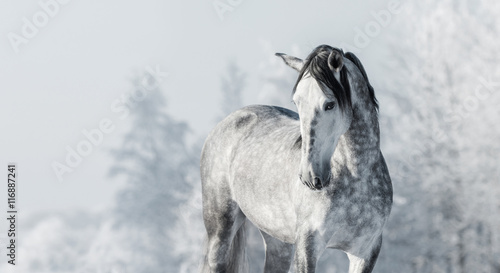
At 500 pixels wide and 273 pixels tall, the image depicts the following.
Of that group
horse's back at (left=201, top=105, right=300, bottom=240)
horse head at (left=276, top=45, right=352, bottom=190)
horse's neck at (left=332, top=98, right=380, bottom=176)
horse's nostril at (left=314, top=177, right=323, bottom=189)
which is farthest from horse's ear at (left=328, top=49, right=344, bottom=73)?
horse's back at (left=201, top=105, right=300, bottom=240)

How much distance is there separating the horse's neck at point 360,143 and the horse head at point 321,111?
0.71ft

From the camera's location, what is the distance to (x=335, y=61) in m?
4.25

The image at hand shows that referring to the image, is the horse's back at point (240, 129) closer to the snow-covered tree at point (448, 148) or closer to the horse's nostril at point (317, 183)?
the horse's nostril at point (317, 183)

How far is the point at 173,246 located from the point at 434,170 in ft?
23.7

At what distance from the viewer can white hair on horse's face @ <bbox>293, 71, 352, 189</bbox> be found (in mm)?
4188

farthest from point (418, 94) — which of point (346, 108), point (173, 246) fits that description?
point (346, 108)

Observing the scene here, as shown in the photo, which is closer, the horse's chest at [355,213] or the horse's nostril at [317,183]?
the horse's nostril at [317,183]

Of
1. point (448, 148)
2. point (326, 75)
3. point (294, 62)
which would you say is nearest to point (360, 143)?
point (326, 75)

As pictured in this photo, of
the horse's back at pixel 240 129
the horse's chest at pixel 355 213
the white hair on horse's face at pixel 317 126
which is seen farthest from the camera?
the horse's back at pixel 240 129

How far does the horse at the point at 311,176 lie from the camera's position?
13.9ft

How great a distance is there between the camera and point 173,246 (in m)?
16.4

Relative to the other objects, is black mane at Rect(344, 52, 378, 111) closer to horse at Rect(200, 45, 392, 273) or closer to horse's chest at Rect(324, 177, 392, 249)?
horse at Rect(200, 45, 392, 273)

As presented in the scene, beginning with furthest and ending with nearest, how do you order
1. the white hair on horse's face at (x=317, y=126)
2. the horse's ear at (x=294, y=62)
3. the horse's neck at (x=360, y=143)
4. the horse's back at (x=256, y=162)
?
the horse's back at (x=256, y=162), the horse's ear at (x=294, y=62), the horse's neck at (x=360, y=143), the white hair on horse's face at (x=317, y=126)

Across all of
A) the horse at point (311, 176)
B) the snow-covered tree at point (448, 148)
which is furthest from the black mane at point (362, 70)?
the snow-covered tree at point (448, 148)
